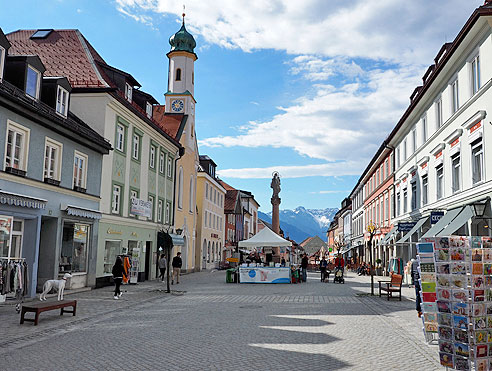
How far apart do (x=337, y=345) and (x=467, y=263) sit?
141 inches

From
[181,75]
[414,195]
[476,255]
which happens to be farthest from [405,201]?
[476,255]

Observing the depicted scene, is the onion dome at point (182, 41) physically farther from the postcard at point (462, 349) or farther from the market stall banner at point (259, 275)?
the postcard at point (462, 349)

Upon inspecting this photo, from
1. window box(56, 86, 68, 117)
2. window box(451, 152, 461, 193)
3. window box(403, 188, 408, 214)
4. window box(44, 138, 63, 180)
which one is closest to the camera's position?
Answer: window box(44, 138, 63, 180)

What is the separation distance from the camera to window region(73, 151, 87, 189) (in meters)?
20.8

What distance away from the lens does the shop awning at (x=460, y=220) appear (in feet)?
57.2

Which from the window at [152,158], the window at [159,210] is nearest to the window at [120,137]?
the window at [152,158]

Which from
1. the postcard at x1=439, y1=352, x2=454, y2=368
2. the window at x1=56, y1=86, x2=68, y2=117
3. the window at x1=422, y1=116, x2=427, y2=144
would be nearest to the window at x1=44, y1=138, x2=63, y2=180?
the window at x1=56, y1=86, x2=68, y2=117

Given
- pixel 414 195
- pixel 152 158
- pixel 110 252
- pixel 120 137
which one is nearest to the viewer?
pixel 110 252

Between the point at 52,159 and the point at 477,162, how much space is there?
1655 cm

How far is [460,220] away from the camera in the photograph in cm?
1792

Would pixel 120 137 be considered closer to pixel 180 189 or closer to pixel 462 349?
pixel 180 189

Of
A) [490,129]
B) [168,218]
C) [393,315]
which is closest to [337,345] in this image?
[393,315]

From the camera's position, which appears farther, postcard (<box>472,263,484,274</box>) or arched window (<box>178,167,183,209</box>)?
arched window (<box>178,167,183,209</box>)

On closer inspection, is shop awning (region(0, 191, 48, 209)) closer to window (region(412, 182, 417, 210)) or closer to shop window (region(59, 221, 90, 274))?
shop window (region(59, 221, 90, 274))
